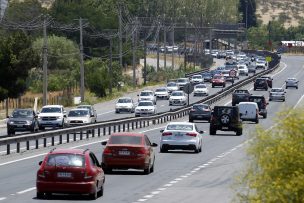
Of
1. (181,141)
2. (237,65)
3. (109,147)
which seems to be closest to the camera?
(109,147)

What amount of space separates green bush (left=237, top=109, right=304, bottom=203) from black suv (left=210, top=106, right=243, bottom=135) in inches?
1803

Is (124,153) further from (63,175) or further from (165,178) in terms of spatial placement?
(63,175)

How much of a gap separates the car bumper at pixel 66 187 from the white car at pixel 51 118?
38077 mm

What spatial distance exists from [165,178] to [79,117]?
3255 centimetres

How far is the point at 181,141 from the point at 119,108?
46.0 meters

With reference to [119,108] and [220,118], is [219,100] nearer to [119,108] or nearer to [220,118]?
[119,108]

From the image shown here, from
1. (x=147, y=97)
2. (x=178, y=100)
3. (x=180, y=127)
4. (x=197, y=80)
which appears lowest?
(x=197, y=80)

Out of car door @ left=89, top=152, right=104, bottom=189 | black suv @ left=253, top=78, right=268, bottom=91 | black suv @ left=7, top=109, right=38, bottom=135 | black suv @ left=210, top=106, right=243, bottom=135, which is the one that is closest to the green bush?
car door @ left=89, top=152, right=104, bottom=189

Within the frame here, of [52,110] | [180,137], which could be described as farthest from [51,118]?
[180,137]

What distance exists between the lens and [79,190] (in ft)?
80.9

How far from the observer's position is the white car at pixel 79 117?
64.5 m

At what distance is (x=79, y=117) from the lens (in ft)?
213

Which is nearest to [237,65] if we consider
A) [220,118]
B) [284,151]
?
[220,118]

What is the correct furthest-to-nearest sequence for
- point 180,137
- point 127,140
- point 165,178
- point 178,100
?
point 178,100, point 180,137, point 127,140, point 165,178
